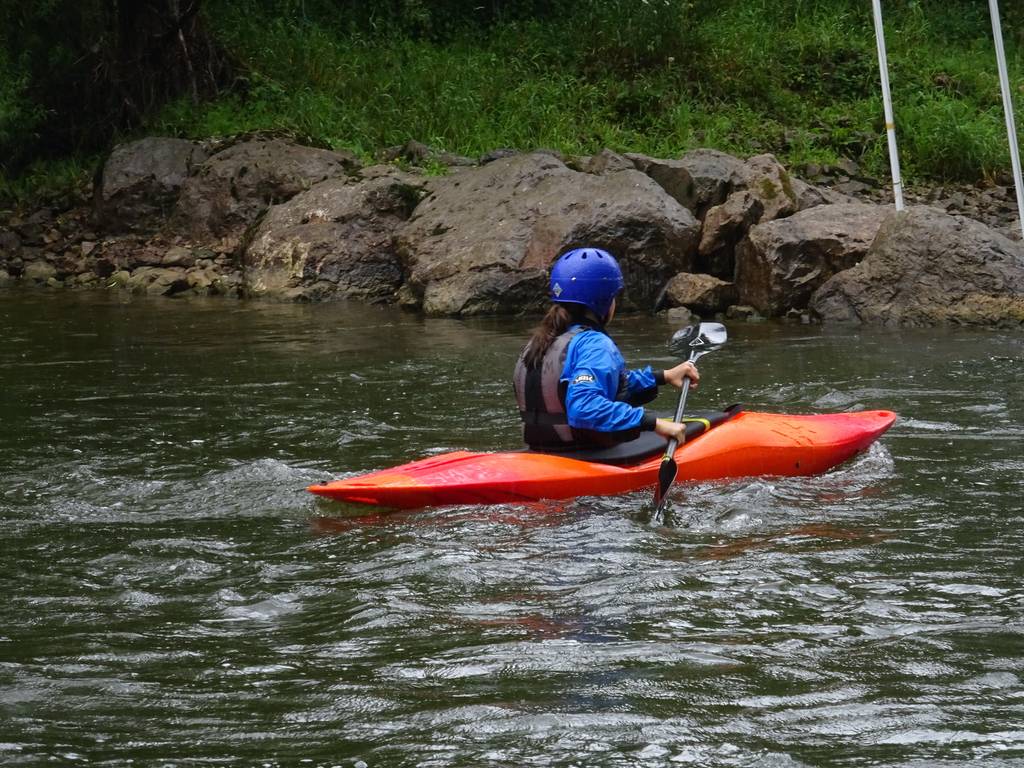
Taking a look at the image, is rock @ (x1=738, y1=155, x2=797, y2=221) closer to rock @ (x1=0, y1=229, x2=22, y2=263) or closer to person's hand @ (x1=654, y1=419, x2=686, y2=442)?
person's hand @ (x1=654, y1=419, x2=686, y2=442)

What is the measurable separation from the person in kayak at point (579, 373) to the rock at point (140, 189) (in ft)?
34.5

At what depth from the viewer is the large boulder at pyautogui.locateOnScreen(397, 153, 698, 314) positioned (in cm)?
1191

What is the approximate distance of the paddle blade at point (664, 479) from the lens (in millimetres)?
5477

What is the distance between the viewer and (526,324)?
11461 millimetres

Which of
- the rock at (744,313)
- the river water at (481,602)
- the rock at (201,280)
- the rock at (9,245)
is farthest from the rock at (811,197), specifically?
the rock at (9,245)

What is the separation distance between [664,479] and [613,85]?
39.8 feet

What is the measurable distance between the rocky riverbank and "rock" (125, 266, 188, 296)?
0.07 feet

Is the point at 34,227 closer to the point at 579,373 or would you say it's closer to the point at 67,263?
the point at 67,263

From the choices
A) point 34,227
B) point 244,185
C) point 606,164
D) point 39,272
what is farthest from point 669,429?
point 34,227

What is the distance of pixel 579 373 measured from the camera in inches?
216

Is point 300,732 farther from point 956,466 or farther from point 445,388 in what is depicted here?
point 445,388

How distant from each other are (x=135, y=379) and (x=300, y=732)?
6177mm

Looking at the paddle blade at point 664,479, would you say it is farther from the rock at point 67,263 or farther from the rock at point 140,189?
the rock at point 140,189

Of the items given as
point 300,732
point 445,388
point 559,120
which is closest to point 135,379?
point 445,388
